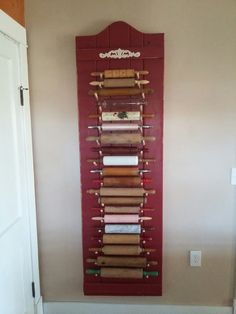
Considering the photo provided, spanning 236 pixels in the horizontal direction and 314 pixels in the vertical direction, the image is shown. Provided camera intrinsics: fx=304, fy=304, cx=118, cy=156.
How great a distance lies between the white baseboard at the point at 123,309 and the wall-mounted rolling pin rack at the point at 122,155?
0.59 feet

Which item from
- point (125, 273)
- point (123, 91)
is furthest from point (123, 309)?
point (123, 91)

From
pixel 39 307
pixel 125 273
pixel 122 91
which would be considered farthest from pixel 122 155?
pixel 39 307

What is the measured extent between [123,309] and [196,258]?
64 centimetres

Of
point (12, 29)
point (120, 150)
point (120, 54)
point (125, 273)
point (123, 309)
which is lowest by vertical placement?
point (123, 309)

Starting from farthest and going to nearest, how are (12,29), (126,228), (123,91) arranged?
1. (126,228)
2. (123,91)
3. (12,29)

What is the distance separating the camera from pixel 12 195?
71.2 inches

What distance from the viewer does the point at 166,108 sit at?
1.95 metres

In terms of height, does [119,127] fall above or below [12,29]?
below

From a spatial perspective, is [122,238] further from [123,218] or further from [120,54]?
[120,54]

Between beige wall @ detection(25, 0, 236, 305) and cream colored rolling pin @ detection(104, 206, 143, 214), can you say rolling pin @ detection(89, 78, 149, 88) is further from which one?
cream colored rolling pin @ detection(104, 206, 143, 214)

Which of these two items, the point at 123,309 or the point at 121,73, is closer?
the point at 121,73

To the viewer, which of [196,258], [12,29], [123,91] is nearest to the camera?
[12,29]

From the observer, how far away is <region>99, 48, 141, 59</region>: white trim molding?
186cm

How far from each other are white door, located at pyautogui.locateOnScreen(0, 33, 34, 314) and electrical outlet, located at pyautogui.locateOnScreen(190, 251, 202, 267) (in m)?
1.10
